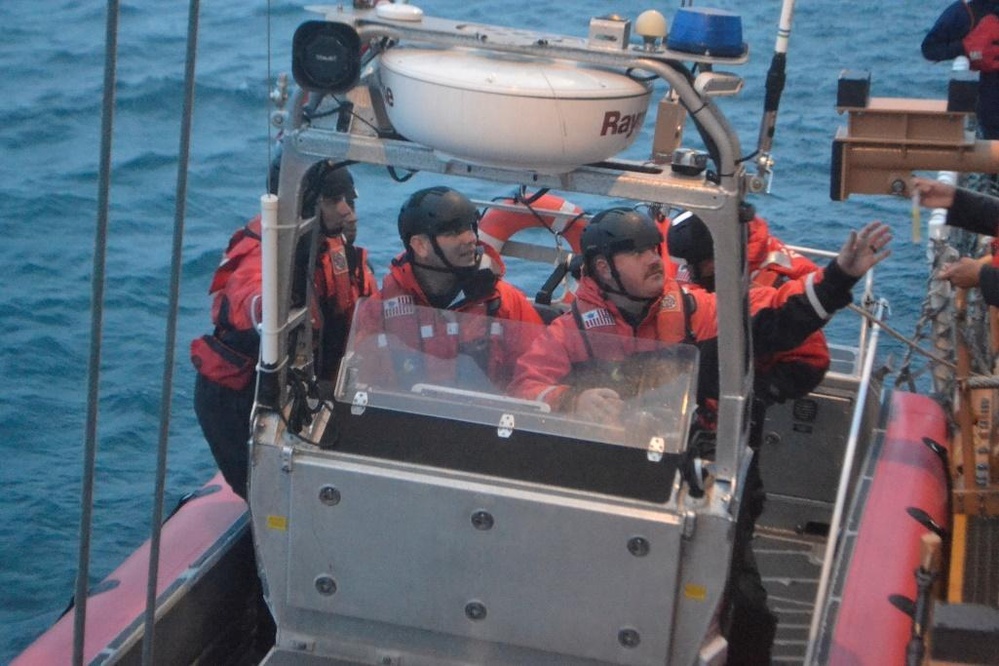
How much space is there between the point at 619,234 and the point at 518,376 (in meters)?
0.70

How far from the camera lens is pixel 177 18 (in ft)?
52.9

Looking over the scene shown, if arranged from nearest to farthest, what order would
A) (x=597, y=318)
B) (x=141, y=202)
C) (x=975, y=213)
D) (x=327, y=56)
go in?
(x=327, y=56) < (x=597, y=318) < (x=975, y=213) < (x=141, y=202)

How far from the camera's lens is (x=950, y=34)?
275 inches

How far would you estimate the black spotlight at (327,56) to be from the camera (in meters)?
3.04

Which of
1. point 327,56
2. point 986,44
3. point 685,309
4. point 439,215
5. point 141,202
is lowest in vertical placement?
point 141,202

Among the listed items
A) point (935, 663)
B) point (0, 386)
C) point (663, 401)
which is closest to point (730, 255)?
point (663, 401)

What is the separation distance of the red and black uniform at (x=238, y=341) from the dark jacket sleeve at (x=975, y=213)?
6.96ft

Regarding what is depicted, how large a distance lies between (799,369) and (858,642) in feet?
3.27

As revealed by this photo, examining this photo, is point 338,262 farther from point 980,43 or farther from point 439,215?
point 980,43

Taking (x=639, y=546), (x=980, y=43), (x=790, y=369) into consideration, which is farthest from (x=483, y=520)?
(x=980, y=43)

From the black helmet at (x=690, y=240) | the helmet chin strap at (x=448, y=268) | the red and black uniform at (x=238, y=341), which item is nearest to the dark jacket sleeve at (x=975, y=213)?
the black helmet at (x=690, y=240)

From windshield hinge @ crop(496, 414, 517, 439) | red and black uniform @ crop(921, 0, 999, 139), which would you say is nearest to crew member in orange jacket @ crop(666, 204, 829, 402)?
windshield hinge @ crop(496, 414, 517, 439)

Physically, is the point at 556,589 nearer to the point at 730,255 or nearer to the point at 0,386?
the point at 730,255

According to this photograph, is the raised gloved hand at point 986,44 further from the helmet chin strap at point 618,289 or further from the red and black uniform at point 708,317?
the helmet chin strap at point 618,289
